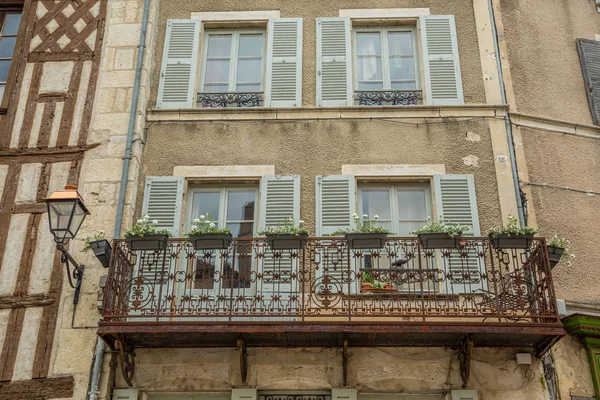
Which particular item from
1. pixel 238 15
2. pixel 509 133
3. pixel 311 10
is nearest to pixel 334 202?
pixel 509 133

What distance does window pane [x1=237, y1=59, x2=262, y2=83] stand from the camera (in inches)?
440

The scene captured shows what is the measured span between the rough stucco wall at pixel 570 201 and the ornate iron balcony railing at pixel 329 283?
852mm

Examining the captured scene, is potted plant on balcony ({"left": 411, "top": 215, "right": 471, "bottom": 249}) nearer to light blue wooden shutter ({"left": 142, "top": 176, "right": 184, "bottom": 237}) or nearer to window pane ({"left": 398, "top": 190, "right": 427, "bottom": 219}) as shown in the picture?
window pane ({"left": 398, "top": 190, "right": 427, "bottom": 219})

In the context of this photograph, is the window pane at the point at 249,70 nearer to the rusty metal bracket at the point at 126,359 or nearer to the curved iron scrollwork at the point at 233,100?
the curved iron scrollwork at the point at 233,100

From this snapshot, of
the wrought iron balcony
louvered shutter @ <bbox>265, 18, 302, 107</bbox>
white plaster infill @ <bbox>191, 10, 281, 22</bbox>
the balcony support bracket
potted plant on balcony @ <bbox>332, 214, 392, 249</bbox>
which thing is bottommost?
the balcony support bracket

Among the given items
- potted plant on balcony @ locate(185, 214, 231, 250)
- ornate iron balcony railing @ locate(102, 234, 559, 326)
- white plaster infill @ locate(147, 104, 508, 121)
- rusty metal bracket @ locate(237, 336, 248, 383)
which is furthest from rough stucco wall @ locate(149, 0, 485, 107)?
rusty metal bracket @ locate(237, 336, 248, 383)

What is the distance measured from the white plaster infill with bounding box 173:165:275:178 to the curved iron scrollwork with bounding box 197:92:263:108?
1.04m

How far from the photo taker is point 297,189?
10.1m

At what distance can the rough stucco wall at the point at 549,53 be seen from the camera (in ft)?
36.4

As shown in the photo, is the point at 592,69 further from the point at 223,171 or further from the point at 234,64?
the point at 223,171

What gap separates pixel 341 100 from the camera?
35.3ft

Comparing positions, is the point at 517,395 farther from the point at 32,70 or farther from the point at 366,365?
the point at 32,70

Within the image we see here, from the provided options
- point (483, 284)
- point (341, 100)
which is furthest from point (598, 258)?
point (341, 100)

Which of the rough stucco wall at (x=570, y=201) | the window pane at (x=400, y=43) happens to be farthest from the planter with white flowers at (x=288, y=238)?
the window pane at (x=400, y=43)
